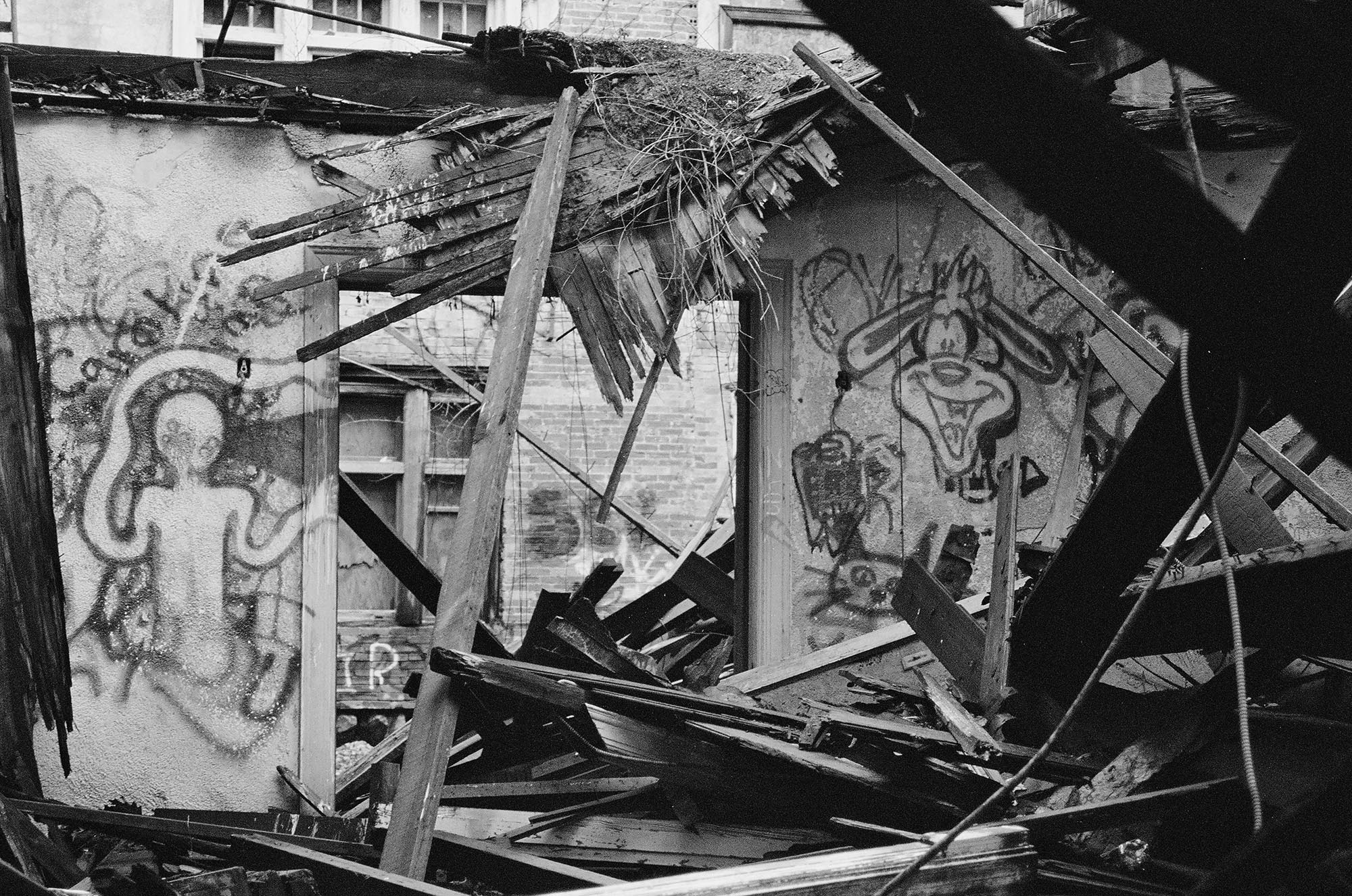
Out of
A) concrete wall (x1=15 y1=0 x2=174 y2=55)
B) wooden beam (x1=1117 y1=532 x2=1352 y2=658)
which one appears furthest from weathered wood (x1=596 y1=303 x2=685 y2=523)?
concrete wall (x1=15 y1=0 x2=174 y2=55)

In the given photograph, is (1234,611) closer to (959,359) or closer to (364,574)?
(959,359)

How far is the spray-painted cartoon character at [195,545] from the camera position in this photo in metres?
6.15

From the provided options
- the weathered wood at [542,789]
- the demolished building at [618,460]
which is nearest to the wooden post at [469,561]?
the demolished building at [618,460]

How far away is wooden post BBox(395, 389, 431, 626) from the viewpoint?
38.4 feet

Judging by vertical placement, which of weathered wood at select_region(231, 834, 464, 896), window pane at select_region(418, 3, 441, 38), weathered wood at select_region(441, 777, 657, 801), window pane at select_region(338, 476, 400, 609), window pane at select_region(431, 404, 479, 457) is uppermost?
window pane at select_region(418, 3, 441, 38)

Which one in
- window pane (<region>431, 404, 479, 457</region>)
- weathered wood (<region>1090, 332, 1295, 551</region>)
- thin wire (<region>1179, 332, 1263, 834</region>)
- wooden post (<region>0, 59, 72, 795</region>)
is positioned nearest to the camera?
thin wire (<region>1179, 332, 1263, 834</region>)

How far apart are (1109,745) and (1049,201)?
154 inches

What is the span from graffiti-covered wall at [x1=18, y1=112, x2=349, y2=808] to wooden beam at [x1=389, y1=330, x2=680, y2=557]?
12.2 ft

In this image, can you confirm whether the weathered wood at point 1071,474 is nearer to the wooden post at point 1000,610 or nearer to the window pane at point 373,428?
the wooden post at point 1000,610

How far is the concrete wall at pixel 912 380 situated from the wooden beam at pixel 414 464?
5.69 meters

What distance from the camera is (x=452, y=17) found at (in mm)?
10867

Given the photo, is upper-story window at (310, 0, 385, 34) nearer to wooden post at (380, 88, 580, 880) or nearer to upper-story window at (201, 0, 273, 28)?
upper-story window at (201, 0, 273, 28)

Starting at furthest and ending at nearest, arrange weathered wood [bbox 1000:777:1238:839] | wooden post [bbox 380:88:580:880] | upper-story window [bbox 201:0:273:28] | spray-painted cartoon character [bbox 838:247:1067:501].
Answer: upper-story window [bbox 201:0:273:28], spray-painted cartoon character [bbox 838:247:1067:501], wooden post [bbox 380:88:580:880], weathered wood [bbox 1000:777:1238:839]

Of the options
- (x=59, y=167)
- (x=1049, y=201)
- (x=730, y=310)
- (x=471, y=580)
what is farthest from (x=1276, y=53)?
(x=730, y=310)
